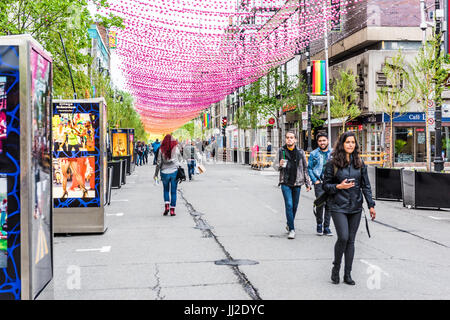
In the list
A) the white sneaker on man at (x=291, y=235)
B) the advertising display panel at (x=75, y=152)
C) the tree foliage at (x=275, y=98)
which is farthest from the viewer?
the tree foliage at (x=275, y=98)

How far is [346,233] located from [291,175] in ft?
10.9

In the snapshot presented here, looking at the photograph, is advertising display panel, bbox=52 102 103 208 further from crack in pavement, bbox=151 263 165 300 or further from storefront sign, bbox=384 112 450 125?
storefront sign, bbox=384 112 450 125

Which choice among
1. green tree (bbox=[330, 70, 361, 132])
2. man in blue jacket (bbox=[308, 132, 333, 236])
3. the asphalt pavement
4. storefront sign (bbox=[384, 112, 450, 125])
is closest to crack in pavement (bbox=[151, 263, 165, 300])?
the asphalt pavement

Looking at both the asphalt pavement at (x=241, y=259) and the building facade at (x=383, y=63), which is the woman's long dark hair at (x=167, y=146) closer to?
the asphalt pavement at (x=241, y=259)

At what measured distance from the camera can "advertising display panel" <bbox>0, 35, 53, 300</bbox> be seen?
3893 mm

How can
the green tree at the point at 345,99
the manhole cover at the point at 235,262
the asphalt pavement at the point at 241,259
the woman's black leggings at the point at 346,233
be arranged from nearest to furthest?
the asphalt pavement at the point at 241,259 → the woman's black leggings at the point at 346,233 → the manhole cover at the point at 235,262 → the green tree at the point at 345,99

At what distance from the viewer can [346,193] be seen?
6367 mm

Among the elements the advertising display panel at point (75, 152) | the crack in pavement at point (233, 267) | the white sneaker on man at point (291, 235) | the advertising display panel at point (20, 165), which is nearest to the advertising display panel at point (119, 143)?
the crack in pavement at point (233, 267)

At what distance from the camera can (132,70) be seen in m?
28.8

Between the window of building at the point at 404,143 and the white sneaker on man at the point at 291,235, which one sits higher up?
the window of building at the point at 404,143

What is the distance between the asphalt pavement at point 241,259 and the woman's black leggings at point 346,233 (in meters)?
0.29

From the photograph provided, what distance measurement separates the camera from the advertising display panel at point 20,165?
12.8 ft

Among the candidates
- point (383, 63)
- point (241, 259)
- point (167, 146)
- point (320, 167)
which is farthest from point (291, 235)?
point (383, 63)

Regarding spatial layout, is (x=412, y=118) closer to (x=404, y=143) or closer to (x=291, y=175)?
(x=404, y=143)
